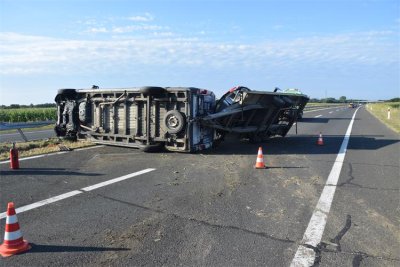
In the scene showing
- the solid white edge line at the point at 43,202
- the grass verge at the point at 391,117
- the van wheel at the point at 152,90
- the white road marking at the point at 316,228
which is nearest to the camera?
the white road marking at the point at 316,228

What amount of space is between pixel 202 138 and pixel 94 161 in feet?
10.5

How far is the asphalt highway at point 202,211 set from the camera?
406 cm

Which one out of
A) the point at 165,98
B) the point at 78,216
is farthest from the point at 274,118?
the point at 78,216

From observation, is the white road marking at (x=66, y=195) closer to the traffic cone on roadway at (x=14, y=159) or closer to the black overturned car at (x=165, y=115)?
the traffic cone on roadway at (x=14, y=159)

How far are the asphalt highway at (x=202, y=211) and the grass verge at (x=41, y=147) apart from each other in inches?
40.6

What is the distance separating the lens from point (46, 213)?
17.8 feet

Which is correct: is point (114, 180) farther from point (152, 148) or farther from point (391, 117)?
point (391, 117)

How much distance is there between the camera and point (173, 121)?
10.8 metres

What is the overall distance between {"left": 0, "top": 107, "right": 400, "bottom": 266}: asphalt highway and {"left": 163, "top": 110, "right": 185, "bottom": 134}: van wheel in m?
0.99

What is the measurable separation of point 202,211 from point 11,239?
8.08 feet

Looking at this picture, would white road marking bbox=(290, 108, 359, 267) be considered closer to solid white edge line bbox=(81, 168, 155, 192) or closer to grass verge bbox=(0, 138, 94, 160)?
solid white edge line bbox=(81, 168, 155, 192)

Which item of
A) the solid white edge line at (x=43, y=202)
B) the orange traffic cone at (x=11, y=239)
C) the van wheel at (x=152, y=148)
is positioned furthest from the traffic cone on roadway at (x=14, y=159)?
the orange traffic cone at (x=11, y=239)

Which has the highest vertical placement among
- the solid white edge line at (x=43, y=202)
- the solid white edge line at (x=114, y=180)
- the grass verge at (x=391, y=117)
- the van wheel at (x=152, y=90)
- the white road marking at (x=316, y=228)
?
the van wheel at (x=152, y=90)

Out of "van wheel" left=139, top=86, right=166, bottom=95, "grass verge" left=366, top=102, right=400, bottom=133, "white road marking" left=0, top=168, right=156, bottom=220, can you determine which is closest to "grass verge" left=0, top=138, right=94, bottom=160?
"van wheel" left=139, top=86, right=166, bottom=95
